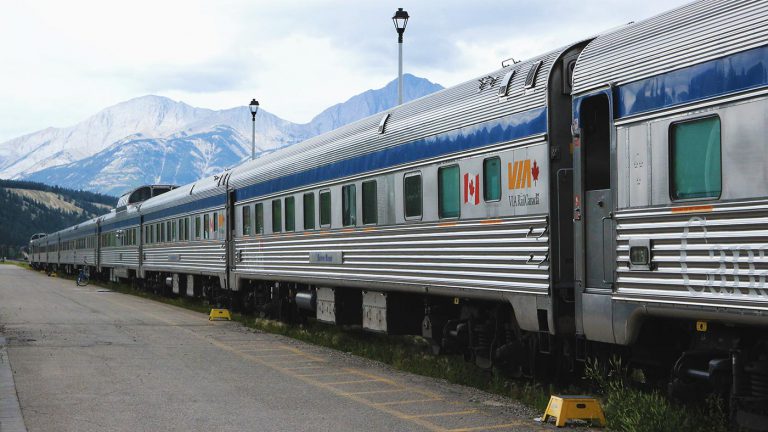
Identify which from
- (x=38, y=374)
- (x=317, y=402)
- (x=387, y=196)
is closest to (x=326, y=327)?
(x=387, y=196)

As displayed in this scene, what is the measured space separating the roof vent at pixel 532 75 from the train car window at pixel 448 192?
72.1 inches

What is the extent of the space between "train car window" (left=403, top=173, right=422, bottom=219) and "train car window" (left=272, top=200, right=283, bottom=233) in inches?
250

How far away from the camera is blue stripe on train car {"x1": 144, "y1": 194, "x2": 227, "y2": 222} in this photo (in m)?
24.0

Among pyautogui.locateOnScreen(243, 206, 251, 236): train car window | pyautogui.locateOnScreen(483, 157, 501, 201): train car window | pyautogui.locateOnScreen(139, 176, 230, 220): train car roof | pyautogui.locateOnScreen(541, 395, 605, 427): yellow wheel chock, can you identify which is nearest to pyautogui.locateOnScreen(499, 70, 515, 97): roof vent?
pyautogui.locateOnScreen(483, 157, 501, 201): train car window

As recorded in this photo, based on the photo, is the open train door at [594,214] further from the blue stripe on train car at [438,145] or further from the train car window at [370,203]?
the train car window at [370,203]

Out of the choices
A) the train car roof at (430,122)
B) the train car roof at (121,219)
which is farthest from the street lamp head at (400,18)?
the train car roof at (121,219)

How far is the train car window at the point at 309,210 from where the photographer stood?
16906 millimetres

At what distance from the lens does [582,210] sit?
29.8 ft

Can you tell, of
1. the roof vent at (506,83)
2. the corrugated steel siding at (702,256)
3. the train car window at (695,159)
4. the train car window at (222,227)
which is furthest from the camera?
the train car window at (222,227)

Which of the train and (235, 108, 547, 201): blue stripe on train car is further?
(235, 108, 547, 201): blue stripe on train car

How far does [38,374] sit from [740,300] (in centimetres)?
896

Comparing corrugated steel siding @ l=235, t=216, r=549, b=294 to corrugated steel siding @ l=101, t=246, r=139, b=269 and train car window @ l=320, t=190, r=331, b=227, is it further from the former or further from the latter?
corrugated steel siding @ l=101, t=246, r=139, b=269

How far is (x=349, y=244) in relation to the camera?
49.2ft

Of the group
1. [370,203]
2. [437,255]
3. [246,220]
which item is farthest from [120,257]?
[437,255]
